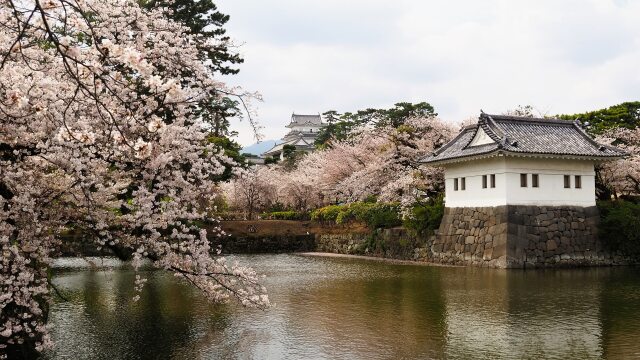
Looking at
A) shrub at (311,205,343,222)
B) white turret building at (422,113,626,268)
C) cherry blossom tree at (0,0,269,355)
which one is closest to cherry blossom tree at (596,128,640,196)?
white turret building at (422,113,626,268)

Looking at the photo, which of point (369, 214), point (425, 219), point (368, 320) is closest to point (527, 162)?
point (425, 219)

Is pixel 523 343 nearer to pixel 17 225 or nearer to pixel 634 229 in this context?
pixel 17 225

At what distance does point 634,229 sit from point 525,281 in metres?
6.63

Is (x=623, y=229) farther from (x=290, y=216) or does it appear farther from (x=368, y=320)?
(x=290, y=216)

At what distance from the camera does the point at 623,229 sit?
19.0 meters

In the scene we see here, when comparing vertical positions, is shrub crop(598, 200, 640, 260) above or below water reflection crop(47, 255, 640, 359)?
above

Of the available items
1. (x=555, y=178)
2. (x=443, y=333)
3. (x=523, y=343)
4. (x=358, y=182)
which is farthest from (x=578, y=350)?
(x=358, y=182)

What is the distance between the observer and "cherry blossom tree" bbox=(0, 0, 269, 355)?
233 inches

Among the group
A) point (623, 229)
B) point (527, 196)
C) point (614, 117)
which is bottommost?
point (623, 229)

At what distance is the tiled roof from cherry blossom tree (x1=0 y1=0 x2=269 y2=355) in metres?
13.0

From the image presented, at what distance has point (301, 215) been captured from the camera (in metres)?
33.6

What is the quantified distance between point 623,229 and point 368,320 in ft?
42.3

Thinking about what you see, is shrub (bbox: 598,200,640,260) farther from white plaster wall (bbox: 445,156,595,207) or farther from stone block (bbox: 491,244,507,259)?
stone block (bbox: 491,244,507,259)

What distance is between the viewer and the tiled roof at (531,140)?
1866 centimetres
